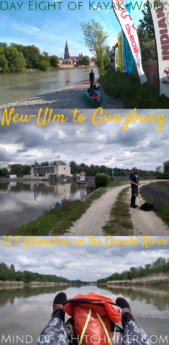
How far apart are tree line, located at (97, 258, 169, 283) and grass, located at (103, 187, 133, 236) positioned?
90cm

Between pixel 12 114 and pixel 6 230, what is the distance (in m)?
2.53

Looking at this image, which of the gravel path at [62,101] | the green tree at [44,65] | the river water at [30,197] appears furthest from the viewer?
the green tree at [44,65]

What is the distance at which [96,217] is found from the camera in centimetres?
466

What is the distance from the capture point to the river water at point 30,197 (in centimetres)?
486

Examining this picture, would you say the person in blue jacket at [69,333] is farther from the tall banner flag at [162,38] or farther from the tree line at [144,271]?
the tall banner flag at [162,38]

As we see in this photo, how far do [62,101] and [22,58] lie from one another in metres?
1.65

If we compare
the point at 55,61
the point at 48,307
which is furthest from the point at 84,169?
the point at 55,61

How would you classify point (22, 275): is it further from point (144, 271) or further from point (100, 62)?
point (100, 62)

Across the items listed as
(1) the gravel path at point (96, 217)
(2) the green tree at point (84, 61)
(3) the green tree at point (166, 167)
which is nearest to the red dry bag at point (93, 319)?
(1) the gravel path at point (96, 217)

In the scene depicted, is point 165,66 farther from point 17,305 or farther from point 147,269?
point 17,305

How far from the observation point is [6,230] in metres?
4.47

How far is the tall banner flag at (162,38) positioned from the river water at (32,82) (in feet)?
9.09

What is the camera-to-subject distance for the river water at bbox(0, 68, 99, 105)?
6.52 meters

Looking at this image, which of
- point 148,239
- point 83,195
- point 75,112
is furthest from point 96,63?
point 148,239
